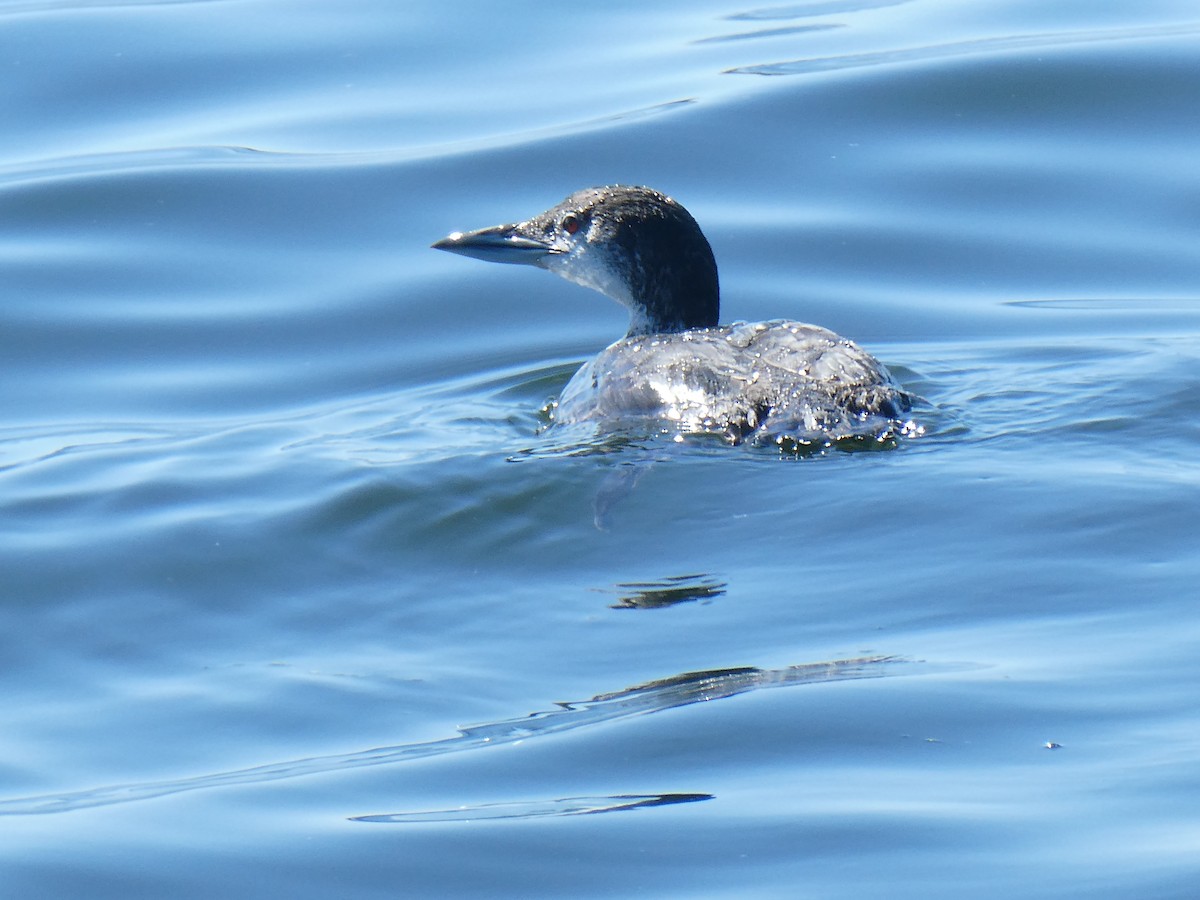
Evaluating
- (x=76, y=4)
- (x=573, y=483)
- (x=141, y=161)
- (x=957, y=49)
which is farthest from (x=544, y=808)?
(x=76, y=4)

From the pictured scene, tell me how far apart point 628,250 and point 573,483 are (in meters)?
1.77

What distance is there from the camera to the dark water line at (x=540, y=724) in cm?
433

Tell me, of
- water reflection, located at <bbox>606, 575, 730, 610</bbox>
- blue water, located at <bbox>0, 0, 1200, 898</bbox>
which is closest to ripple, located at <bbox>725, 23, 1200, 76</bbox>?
blue water, located at <bbox>0, 0, 1200, 898</bbox>

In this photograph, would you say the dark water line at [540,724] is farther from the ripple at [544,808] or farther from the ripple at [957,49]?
the ripple at [957,49]

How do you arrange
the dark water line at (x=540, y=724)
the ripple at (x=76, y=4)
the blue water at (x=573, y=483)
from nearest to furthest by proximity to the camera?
the blue water at (x=573, y=483) < the dark water line at (x=540, y=724) < the ripple at (x=76, y=4)

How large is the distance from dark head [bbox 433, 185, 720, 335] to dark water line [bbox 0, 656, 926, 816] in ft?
10.0

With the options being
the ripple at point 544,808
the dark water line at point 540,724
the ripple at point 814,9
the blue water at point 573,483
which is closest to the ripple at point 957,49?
the blue water at point 573,483

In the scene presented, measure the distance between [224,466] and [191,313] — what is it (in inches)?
87.7

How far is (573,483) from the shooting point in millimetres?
6105

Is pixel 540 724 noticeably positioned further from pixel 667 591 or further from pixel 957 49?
pixel 957 49

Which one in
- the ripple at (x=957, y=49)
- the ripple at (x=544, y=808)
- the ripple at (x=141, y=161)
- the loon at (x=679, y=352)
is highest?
the ripple at (x=957, y=49)

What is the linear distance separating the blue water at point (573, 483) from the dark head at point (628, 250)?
448 mm

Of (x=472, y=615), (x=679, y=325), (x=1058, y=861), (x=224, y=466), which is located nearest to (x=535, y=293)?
(x=679, y=325)

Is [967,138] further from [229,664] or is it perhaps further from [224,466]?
[229,664]
